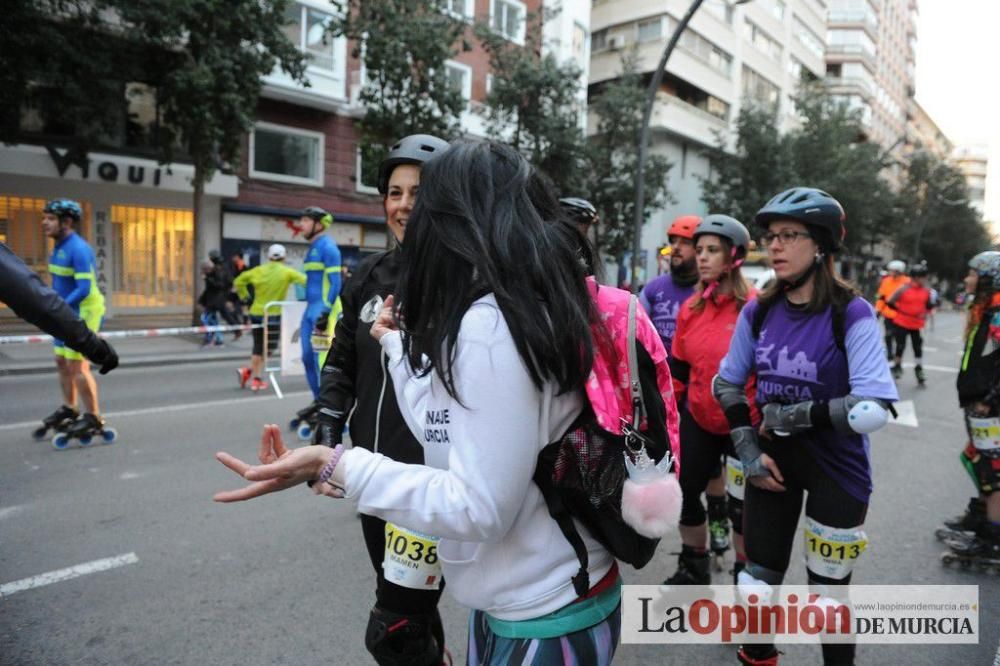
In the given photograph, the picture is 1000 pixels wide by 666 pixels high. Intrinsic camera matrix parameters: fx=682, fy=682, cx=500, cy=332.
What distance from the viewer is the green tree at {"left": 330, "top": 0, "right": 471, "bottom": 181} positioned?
1462 centimetres

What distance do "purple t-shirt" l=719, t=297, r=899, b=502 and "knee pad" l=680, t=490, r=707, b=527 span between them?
38.1 inches

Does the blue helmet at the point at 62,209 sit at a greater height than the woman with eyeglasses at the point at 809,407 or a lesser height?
greater

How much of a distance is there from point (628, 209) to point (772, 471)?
20.9 meters

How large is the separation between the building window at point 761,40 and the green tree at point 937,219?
1290cm

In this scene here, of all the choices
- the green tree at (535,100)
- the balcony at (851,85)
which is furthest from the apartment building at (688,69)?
the balcony at (851,85)

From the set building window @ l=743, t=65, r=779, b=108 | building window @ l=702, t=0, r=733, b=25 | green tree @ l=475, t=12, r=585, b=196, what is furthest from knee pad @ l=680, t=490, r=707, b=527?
building window @ l=743, t=65, r=779, b=108

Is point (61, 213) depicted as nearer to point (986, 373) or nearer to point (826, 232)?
point (826, 232)

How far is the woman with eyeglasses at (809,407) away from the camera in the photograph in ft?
8.32

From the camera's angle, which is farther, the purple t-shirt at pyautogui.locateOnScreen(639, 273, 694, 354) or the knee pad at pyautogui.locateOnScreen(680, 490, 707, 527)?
the purple t-shirt at pyautogui.locateOnScreen(639, 273, 694, 354)

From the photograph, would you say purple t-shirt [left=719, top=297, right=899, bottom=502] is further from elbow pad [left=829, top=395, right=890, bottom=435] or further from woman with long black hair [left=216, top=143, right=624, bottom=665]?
woman with long black hair [left=216, top=143, right=624, bottom=665]

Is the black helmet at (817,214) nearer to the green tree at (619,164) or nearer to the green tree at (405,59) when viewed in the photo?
the green tree at (405,59)

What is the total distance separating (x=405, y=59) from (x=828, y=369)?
1406cm

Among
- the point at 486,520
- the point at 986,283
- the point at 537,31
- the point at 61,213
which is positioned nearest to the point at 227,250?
the point at 537,31

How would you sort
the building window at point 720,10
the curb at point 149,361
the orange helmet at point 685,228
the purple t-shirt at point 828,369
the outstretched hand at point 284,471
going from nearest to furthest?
1. the outstretched hand at point 284,471
2. the purple t-shirt at point 828,369
3. the orange helmet at point 685,228
4. the curb at point 149,361
5. the building window at point 720,10
